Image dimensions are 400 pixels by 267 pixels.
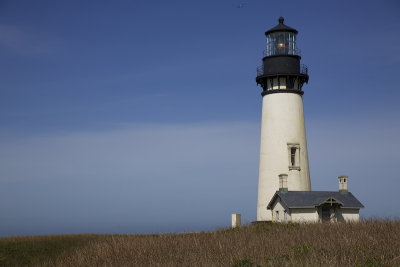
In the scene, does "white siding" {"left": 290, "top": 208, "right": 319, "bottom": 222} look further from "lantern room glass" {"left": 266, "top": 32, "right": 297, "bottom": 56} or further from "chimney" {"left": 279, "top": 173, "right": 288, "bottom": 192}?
"lantern room glass" {"left": 266, "top": 32, "right": 297, "bottom": 56}

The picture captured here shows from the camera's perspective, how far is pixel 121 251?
19078mm

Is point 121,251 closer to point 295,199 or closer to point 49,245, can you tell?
point 49,245

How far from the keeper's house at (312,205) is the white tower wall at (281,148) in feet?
3.63

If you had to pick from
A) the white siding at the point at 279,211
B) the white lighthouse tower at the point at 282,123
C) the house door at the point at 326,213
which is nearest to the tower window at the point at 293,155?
the white lighthouse tower at the point at 282,123

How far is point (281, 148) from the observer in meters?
33.4

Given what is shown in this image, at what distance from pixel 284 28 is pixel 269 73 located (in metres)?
3.42

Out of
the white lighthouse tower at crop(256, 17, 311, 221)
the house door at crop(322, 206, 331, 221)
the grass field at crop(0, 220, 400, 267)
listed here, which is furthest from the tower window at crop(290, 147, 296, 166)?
the grass field at crop(0, 220, 400, 267)

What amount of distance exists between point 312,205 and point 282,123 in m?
5.93

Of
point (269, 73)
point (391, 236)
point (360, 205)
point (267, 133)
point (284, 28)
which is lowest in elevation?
point (391, 236)

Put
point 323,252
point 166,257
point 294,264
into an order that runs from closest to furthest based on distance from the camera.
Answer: point 294,264, point 323,252, point 166,257

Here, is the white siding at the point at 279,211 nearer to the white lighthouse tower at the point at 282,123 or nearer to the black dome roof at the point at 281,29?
the white lighthouse tower at the point at 282,123

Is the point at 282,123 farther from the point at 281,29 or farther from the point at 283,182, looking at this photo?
the point at 281,29

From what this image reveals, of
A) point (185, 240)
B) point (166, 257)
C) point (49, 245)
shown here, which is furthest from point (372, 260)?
point (49, 245)

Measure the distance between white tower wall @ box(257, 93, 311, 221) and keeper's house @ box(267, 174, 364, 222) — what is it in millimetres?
1105
